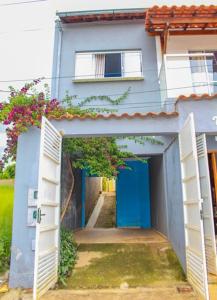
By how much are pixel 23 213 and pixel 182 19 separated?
7.47 m

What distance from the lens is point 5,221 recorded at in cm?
676

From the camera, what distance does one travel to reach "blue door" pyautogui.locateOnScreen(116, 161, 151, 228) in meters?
10.9

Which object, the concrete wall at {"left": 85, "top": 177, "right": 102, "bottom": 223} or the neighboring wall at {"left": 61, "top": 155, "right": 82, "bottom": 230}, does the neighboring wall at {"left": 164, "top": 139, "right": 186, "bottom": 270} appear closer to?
the neighboring wall at {"left": 61, "top": 155, "right": 82, "bottom": 230}

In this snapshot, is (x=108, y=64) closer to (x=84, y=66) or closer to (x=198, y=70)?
(x=84, y=66)

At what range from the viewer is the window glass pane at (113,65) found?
9773 millimetres

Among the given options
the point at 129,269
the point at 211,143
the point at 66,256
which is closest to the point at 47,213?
the point at 66,256

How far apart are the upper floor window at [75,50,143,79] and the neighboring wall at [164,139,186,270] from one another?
3.81m

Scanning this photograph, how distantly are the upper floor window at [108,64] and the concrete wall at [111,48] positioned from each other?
7.3 inches

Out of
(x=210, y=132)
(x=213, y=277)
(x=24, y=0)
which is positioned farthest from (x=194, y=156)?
(x=24, y=0)

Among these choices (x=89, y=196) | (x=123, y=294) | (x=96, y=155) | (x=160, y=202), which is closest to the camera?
(x=123, y=294)

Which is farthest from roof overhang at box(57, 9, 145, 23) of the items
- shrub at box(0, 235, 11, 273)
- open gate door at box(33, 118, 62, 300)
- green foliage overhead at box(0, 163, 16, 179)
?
shrub at box(0, 235, 11, 273)

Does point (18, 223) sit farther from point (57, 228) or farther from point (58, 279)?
point (58, 279)

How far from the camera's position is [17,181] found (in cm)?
571

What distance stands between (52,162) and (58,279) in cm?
242
